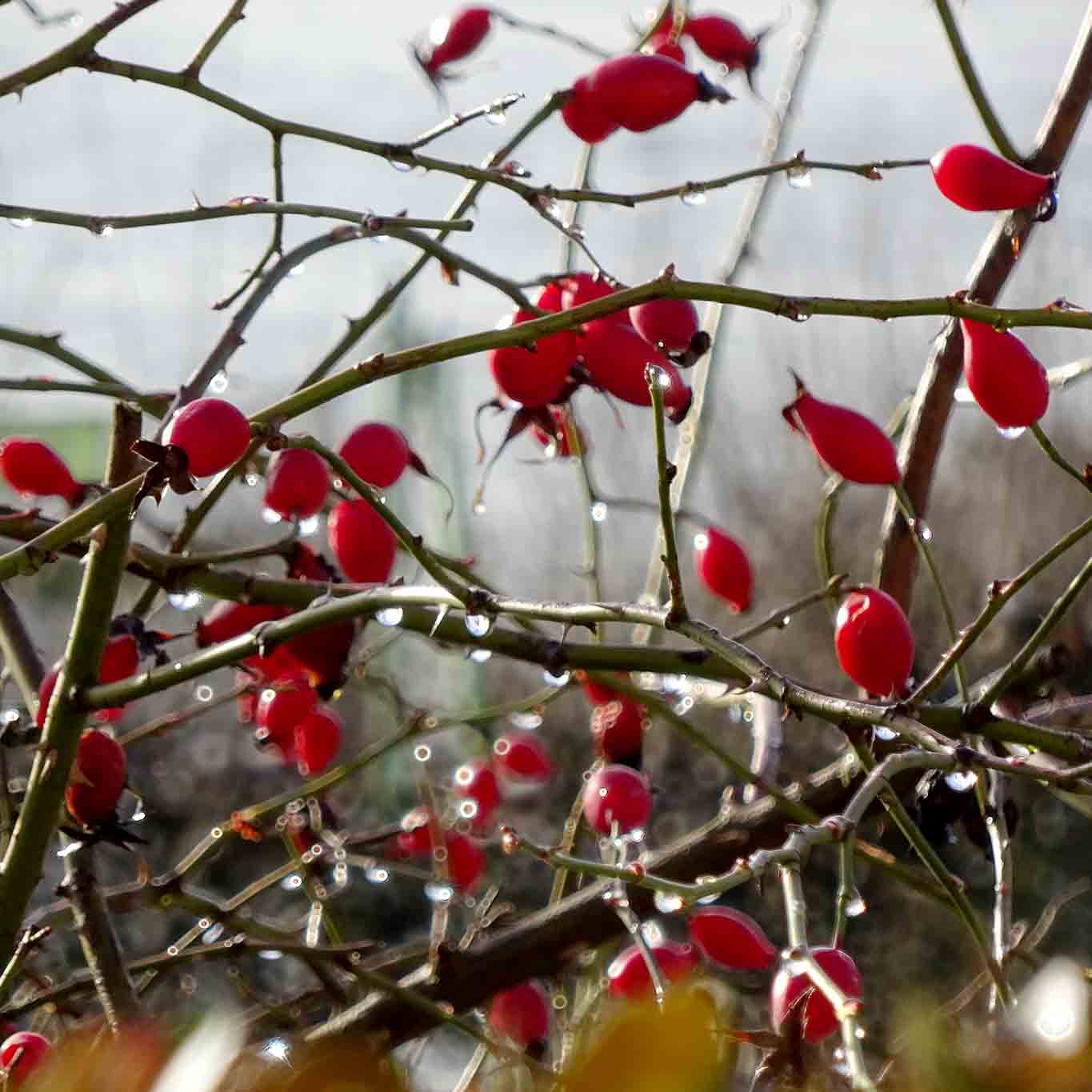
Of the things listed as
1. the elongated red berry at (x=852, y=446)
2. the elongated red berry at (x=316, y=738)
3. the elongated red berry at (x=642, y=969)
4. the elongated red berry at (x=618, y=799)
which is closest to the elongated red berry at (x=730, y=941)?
the elongated red berry at (x=642, y=969)

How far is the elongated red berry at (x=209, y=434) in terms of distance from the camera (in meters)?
0.67

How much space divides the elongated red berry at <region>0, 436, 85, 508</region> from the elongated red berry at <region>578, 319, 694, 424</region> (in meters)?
0.29

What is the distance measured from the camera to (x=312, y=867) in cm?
118

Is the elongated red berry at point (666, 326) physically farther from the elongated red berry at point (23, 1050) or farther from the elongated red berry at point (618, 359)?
the elongated red berry at point (23, 1050)

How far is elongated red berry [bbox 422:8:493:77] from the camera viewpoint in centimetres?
114

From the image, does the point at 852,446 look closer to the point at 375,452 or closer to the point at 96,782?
the point at 375,452

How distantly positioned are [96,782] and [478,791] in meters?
0.60

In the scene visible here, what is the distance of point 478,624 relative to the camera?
27.2 inches

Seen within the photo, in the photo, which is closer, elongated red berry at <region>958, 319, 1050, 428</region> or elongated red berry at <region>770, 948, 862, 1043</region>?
elongated red berry at <region>770, 948, 862, 1043</region>

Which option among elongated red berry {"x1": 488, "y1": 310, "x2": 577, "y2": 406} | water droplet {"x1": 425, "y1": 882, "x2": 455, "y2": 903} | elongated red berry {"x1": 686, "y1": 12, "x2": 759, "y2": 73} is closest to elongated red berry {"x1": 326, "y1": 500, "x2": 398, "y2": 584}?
elongated red berry {"x1": 488, "y1": 310, "x2": 577, "y2": 406}

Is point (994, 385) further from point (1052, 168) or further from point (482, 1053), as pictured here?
point (482, 1053)

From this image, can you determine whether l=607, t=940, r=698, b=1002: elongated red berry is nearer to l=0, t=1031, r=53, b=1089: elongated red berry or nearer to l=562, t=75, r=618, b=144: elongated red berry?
l=0, t=1031, r=53, b=1089: elongated red berry

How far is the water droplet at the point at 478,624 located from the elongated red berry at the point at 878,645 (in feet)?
0.77

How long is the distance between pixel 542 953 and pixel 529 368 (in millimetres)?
449
